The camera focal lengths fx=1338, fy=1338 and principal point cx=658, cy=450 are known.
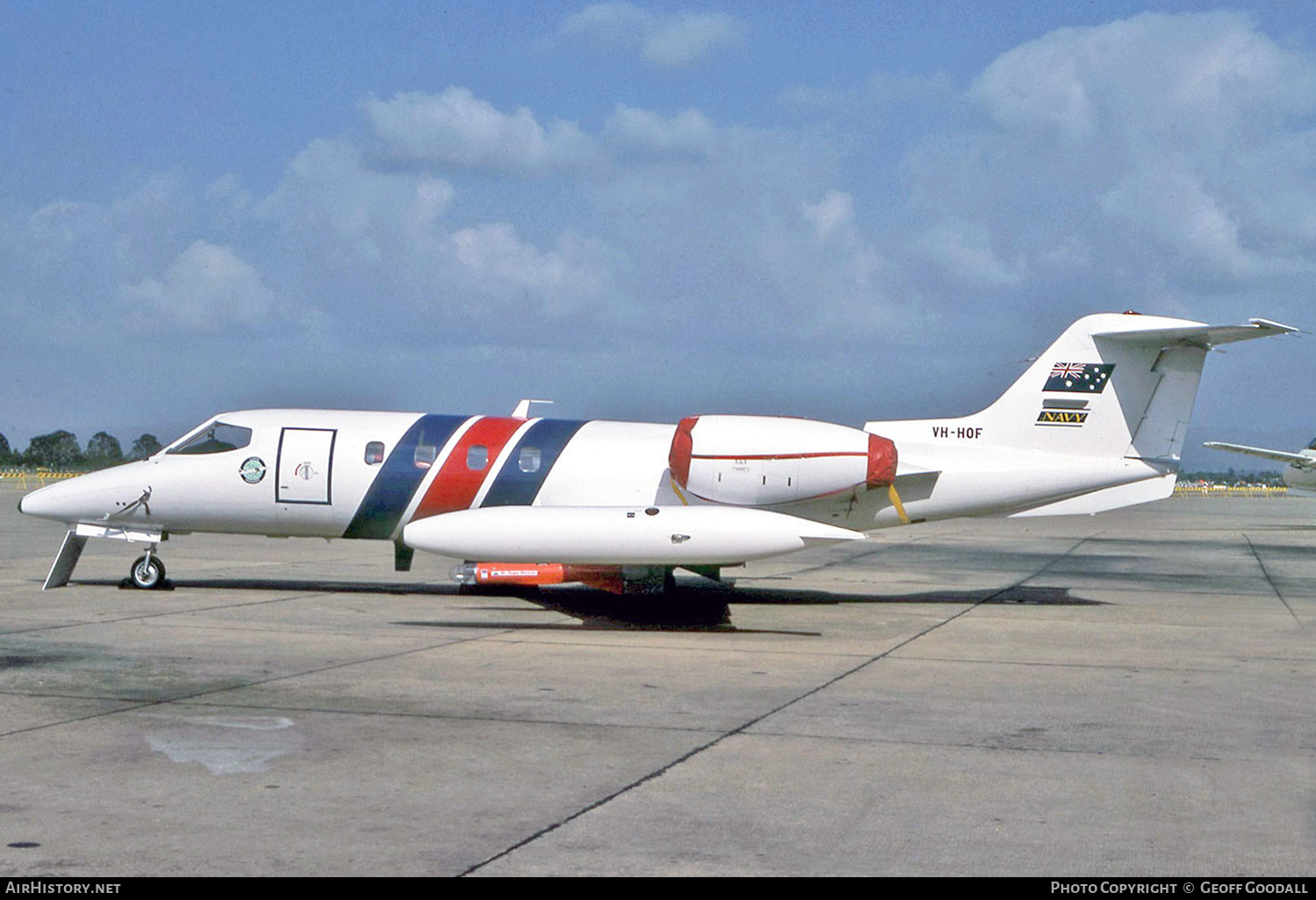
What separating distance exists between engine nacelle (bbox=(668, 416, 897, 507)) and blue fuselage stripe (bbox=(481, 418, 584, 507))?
185 centimetres

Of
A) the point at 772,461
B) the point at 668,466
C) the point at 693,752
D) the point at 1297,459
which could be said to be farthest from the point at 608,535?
the point at 1297,459

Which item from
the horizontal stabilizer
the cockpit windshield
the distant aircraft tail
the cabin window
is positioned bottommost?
the horizontal stabilizer

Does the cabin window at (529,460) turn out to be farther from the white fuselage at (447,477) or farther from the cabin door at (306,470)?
the cabin door at (306,470)

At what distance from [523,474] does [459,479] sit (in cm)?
85

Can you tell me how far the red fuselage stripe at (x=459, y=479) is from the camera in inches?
683

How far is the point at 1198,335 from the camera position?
1680 centimetres

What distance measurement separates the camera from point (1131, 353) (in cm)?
1747

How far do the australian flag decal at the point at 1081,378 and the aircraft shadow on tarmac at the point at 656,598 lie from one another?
10.2ft

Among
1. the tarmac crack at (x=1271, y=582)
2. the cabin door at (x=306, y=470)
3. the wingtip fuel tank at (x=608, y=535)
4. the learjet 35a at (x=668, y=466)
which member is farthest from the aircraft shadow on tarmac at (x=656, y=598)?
the tarmac crack at (x=1271, y=582)

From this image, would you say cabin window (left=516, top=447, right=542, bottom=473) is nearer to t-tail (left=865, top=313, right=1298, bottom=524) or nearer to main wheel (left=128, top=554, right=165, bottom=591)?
t-tail (left=865, top=313, right=1298, bottom=524)

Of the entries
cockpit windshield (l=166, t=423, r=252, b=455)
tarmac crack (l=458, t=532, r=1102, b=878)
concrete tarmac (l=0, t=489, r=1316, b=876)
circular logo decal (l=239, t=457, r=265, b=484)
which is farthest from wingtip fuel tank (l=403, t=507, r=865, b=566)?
cockpit windshield (l=166, t=423, r=252, b=455)

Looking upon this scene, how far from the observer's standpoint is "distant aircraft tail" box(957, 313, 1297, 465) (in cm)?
1736

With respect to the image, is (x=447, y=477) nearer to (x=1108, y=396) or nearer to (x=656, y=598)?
(x=656, y=598)
